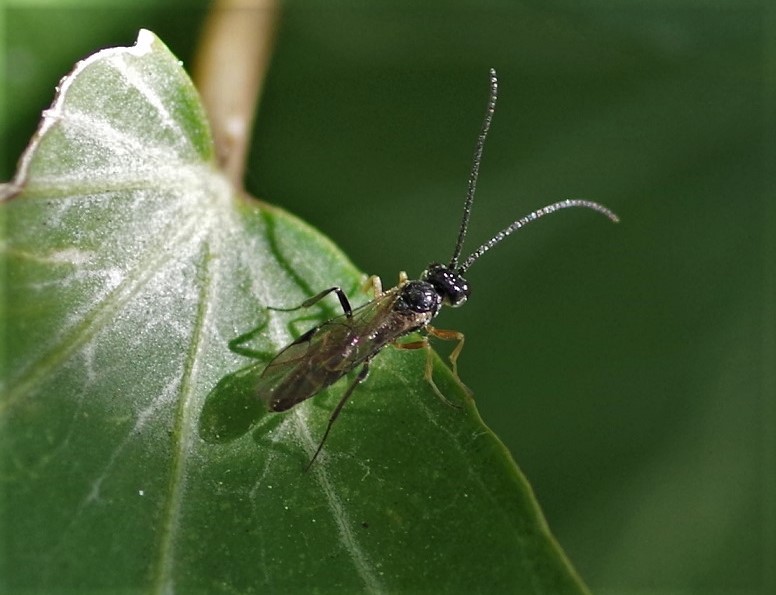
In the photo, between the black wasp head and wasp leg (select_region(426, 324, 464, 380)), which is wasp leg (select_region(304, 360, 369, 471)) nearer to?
wasp leg (select_region(426, 324, 464, 380))

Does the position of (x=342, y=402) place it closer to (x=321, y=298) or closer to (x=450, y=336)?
(x=321, y=298)

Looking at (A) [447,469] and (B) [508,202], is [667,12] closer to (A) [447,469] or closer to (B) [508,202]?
(B) [508,202]

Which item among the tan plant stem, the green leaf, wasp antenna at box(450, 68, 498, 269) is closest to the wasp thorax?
wasp antenna at box(450, 68, 498, 269)


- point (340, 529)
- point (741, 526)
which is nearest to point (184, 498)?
point (340, 529)

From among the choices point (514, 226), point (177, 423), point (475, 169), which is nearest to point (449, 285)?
point (514, 226)

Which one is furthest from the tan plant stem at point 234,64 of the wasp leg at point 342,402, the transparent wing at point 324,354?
the wasp leg at point 342,402
